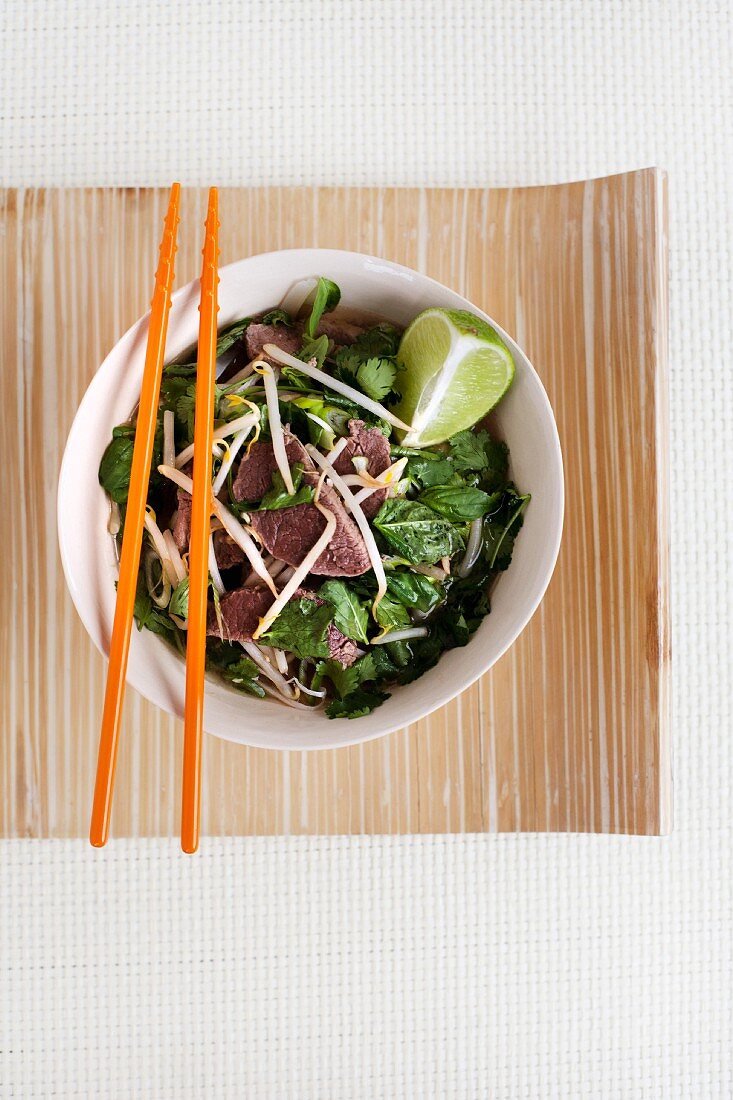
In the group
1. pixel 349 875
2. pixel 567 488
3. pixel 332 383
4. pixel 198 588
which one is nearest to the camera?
pixel 198 588

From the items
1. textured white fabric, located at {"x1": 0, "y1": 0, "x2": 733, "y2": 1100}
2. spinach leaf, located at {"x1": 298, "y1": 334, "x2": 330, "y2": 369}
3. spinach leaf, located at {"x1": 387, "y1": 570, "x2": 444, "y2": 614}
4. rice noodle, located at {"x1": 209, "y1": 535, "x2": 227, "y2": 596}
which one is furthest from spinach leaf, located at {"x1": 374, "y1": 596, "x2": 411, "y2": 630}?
textured white fabric, located at {"x1": 0, "y1": 0, "x2": 733, "y2": 1100}

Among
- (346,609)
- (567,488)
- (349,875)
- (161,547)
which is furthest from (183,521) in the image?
(349,875)

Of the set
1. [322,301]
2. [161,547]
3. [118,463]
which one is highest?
[322,301]

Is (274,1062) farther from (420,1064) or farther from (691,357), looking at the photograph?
(691,357)

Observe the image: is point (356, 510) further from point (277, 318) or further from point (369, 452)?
point (277, 318)

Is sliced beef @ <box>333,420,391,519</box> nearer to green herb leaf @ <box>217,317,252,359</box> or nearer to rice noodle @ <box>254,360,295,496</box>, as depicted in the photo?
rice noodle @ <box>254,360,295,496</box>

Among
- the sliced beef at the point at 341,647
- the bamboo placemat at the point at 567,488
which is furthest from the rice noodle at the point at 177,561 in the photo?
the bamboo placemat at the point at 567,488

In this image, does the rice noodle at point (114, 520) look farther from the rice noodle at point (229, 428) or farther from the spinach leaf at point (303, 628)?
the spinach leaf at point (303, 628)
